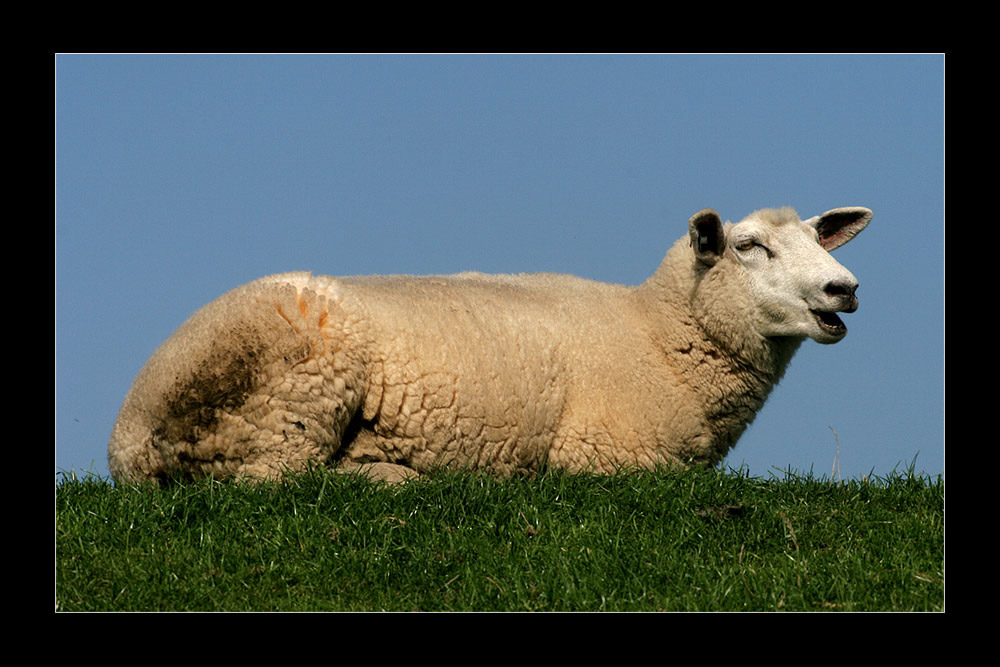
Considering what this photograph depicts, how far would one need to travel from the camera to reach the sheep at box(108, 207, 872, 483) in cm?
735

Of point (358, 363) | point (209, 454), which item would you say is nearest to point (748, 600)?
point (358, 363)

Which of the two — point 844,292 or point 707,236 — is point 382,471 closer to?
point 707,236

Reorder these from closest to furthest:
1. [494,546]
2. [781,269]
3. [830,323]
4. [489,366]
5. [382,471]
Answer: [494,546]
[382,471]
[489,366]
[830,323]
[781,269]

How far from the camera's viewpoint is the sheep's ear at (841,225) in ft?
30.0

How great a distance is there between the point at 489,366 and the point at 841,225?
3.41 m

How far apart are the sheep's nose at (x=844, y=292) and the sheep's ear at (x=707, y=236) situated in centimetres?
88

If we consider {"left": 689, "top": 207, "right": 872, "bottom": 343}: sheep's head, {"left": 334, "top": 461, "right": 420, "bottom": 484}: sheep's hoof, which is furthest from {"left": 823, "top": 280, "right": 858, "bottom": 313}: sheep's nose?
{"left": 334, "top": 461, "right": 420, "bottom": 484}: sheep's hoof

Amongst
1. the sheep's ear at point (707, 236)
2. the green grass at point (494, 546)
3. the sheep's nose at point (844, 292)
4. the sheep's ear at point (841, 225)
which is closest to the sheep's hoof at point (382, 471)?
the green grass at point (494, 546)

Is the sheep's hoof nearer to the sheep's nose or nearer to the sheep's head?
the sheep's head

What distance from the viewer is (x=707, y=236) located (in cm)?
843

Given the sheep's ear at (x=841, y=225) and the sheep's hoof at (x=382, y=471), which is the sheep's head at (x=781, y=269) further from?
the sheep's hoof at (x=382, y=471)

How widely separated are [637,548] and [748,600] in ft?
2.47

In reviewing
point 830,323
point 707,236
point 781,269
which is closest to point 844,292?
point 830,323

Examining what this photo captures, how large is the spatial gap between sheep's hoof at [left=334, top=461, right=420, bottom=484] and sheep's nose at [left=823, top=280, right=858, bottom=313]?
3.18 meters
